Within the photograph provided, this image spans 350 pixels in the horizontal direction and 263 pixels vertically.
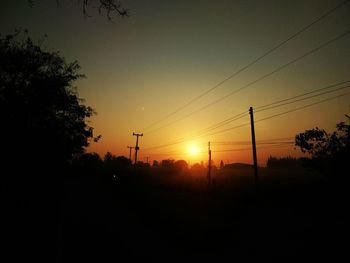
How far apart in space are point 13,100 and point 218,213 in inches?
834

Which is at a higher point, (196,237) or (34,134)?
(34,134)

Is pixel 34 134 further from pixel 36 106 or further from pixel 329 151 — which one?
pixel 329 151

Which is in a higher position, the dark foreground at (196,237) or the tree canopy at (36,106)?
the tree canopy at (36,106)

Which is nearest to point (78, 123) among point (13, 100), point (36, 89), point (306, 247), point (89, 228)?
point (36, 89)

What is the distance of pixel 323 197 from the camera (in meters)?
24.3

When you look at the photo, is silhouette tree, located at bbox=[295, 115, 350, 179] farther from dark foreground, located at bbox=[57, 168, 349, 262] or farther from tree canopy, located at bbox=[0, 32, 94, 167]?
tree canopy, located at bbox=[0, 32, 94, 167]

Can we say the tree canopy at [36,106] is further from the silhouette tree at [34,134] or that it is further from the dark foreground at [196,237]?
the dark foreground at [196,237]

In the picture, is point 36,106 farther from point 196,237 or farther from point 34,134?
point 196,237

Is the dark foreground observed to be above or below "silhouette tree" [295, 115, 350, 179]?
below

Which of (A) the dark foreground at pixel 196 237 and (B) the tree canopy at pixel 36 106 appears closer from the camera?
(A) the dark foreground at pixel 196 237

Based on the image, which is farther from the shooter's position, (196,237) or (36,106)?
(36,106)

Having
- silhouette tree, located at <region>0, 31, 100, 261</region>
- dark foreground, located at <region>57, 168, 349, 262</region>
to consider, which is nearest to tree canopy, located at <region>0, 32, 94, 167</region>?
silhouette tree, located at <region>0, 31, 100, 261</region>

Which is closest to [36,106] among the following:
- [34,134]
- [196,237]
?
[34,134]

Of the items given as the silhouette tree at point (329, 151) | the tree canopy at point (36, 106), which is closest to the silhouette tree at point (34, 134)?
the tree canopy at point (36, 106)
